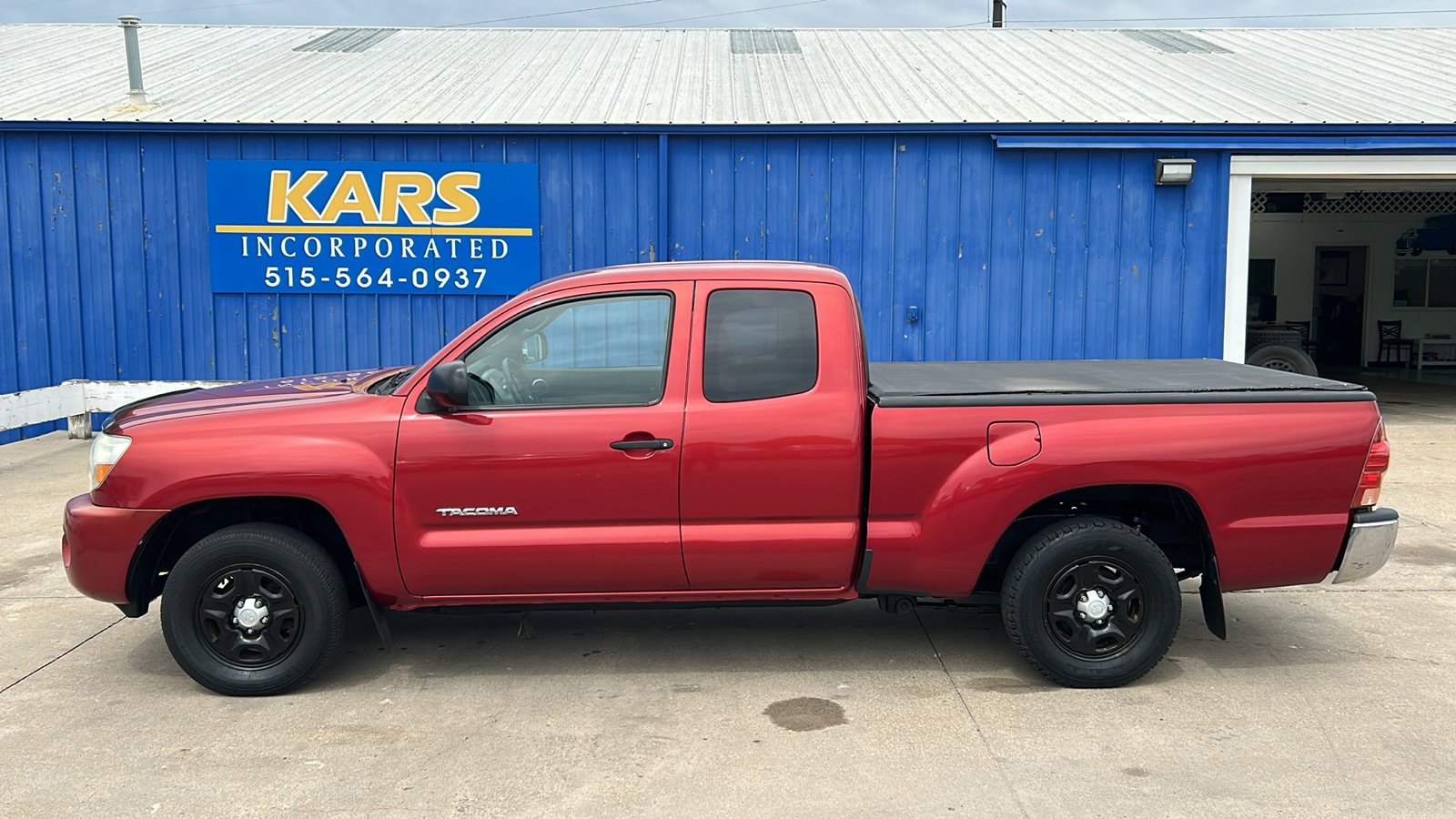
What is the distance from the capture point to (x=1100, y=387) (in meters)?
4.69

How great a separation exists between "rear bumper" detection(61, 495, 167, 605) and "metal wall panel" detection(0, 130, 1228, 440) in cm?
724

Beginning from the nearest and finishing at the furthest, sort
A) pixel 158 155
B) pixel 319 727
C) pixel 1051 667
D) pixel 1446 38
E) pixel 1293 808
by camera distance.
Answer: pixel 1293 808
pixel 319 727
pixel 1051 667
pixel 158 155
pixel 1446 38

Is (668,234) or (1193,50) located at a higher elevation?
(1193,50)

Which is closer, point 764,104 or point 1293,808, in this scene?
point 1293,808

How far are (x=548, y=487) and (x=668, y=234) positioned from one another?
293 inches

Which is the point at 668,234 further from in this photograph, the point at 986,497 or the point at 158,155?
the point at 986,497

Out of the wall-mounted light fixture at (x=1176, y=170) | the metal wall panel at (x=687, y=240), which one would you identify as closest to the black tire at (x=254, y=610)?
the metal wall panel at (x=687, y=240)

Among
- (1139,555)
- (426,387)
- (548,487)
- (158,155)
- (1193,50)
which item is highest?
(1193,50)

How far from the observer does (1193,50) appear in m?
15.2

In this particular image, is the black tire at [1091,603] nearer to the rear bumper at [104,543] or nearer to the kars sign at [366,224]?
the rear bumper at [104,543]

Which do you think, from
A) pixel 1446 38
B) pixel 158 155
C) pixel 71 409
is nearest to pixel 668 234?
pixel 158 155

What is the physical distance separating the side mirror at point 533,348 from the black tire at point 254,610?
118cm

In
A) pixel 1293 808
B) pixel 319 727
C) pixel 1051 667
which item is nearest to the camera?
pixel 1293 808

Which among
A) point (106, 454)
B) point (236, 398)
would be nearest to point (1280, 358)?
point (236, 398)
